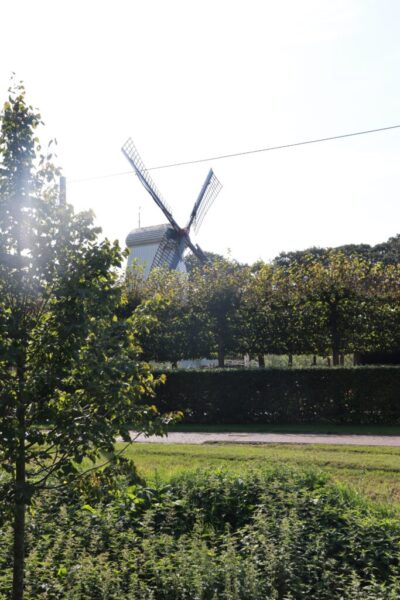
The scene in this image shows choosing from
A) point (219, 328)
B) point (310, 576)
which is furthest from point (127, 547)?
point (219, 328)

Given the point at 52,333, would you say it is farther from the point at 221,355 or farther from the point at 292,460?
the point at 221,355

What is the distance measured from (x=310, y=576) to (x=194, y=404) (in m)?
13.3

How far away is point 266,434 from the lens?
47.4ft

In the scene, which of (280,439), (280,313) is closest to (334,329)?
(280,313)

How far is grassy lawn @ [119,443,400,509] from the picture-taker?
800 centimetres

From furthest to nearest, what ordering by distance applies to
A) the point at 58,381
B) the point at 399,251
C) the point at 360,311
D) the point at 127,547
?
the point at 399,251 < the point at 360,311 < the point at 127,547 < the point at 58,381

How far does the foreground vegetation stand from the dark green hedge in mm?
10042

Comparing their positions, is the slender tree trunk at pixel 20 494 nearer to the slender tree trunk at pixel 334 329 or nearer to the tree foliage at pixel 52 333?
the tree foliage at pixel 52 333

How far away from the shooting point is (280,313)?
20641mm

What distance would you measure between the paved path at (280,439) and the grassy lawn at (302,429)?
711mm

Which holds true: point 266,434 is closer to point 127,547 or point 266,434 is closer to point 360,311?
point 360,311

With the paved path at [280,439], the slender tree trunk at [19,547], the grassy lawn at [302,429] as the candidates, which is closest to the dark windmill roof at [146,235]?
the grassy lawn at [302,429]

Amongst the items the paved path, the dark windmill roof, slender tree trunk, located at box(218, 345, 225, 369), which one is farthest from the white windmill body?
the paved path

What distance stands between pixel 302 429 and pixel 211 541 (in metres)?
10.2
